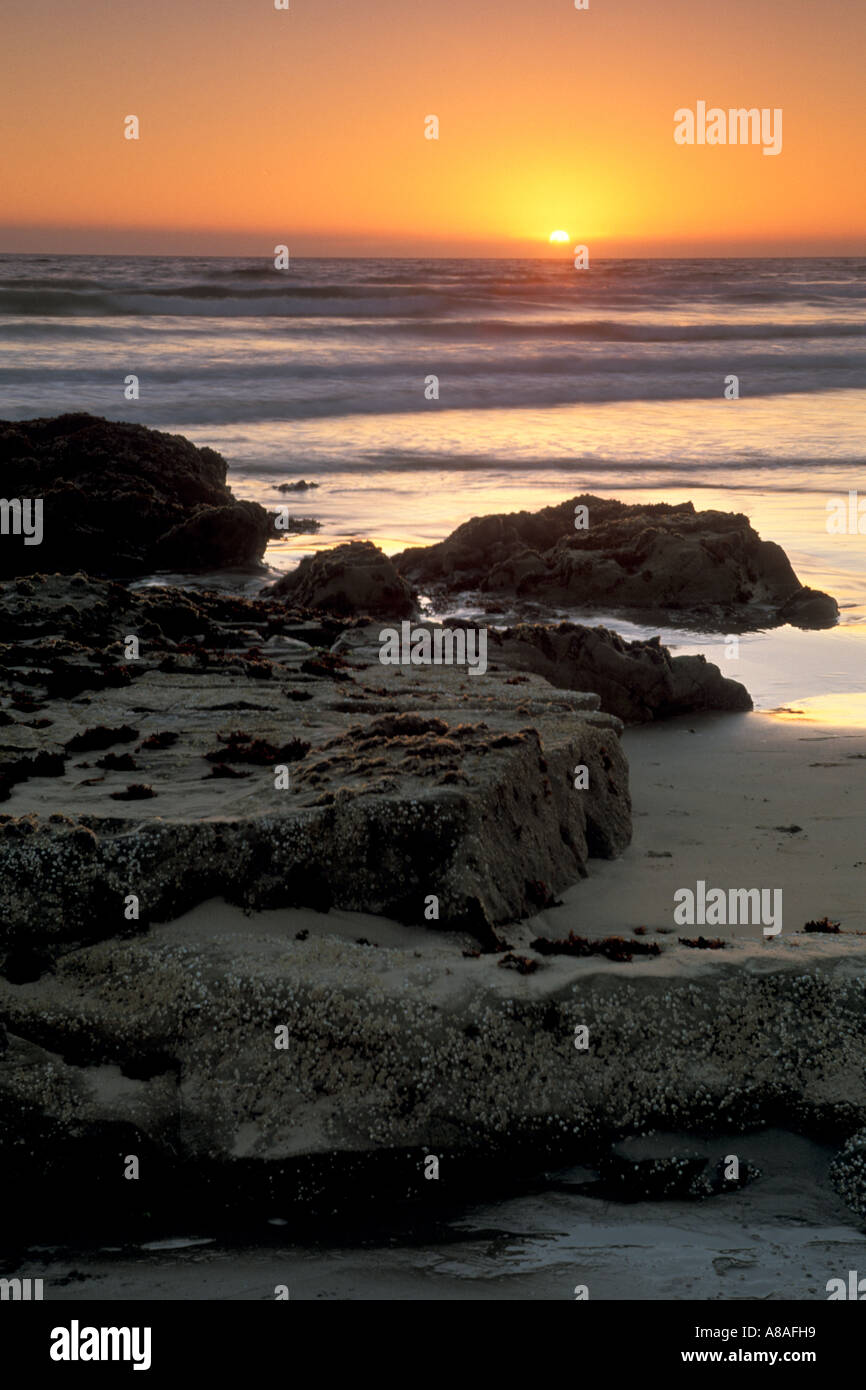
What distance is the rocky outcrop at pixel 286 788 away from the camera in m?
7.20

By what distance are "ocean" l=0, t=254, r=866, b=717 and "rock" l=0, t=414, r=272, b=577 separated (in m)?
1.14

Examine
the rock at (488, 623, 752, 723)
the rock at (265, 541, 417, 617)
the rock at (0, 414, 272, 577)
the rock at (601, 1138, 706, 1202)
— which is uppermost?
the rock at (0, 414, 272, 577)

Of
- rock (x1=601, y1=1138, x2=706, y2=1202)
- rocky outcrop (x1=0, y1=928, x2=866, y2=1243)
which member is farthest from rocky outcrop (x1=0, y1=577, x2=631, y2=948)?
rock (x1=601, y1=1138, x2=706, y2=1202)

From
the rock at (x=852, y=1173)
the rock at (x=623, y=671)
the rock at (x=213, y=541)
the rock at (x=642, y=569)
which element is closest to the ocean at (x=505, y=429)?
the rock at (x=852, y=1173)

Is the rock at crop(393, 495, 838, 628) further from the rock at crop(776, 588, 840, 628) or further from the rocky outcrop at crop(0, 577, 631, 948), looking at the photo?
the rocky outcrop at crop(0, 577, 631, 948)

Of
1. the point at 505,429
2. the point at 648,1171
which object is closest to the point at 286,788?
the point at 648,1171

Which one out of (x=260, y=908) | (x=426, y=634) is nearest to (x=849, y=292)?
(x=426, y=634)

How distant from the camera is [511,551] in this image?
65.8ft

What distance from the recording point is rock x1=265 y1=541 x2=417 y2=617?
16.9 meters

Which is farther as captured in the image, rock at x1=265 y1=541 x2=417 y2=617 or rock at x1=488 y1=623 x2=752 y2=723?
rock at x1=265 y1=541 x2=417 y2=617

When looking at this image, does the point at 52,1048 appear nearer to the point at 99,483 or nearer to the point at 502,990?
the point at 502,990

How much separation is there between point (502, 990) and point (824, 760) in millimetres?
5845

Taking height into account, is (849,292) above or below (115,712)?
above

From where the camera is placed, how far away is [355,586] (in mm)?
16922
